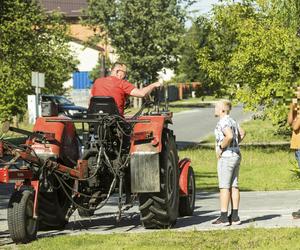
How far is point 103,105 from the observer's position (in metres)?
9.31

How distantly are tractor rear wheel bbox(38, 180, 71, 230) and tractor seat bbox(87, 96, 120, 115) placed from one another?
1078 millimetres

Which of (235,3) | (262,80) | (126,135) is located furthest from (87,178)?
(235,3)

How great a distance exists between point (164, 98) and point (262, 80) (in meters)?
14.6

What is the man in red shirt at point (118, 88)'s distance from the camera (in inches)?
375

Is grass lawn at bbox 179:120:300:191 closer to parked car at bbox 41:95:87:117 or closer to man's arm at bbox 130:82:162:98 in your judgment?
parked car at bbox 41:95:87:117

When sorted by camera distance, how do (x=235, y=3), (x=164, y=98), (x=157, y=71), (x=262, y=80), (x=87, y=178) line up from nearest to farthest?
(x=87, y=178) < (x=164, y=98) < (x=262, y=80) < (x=235, y=3) < (x=157, y=71)

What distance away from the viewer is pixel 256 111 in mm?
25094

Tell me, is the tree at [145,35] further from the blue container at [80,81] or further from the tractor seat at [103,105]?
the tractor seat at [103,105]

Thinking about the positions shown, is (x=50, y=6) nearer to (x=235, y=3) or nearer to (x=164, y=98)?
(x=235, y=3)

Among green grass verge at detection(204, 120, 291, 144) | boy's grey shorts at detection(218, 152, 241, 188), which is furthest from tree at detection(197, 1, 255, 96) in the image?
boy's grey shorts at detection(218, 152, 241, 188)

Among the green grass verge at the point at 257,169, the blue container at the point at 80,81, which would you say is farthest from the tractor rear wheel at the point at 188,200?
the blue container at the point at 80,81

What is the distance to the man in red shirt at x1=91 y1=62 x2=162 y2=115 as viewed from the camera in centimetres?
A: 953

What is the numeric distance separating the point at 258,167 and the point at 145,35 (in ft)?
132

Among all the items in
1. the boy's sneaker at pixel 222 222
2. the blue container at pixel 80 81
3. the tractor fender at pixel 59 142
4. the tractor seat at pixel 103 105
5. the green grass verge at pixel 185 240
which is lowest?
the boy's sneaker at pixel 222 222
